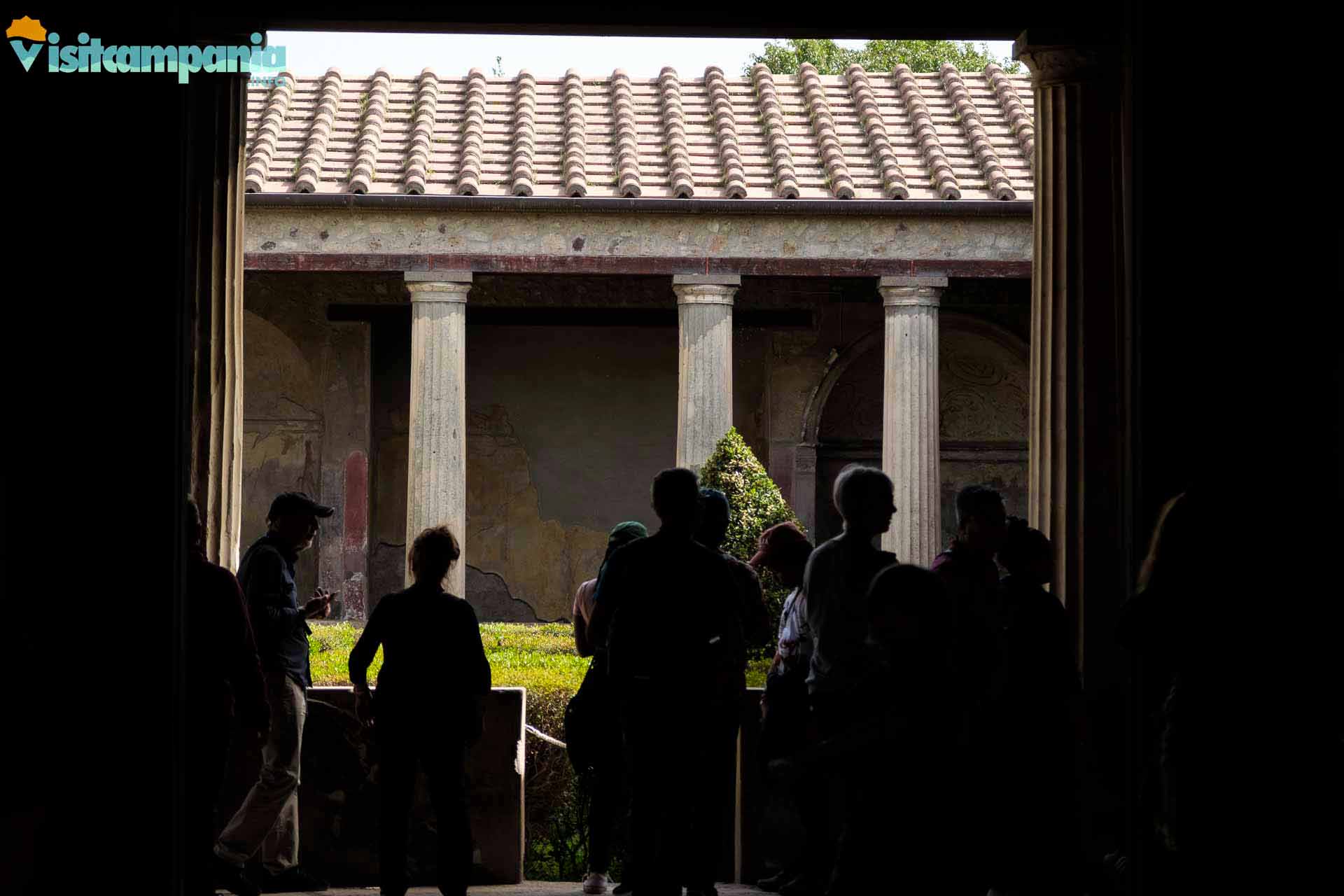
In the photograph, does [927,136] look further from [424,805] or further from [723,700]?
[723,700]

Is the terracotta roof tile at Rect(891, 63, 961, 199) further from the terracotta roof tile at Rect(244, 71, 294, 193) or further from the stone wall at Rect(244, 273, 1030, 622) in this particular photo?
the terracotta roof tile at Rect(244, 71, 294, 193)

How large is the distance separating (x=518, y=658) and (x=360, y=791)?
6.05 metres

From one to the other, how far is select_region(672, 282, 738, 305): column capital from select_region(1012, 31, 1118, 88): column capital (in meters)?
7.44

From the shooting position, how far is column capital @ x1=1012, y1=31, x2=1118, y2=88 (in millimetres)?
5801

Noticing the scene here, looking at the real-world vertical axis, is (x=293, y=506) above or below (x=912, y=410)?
below

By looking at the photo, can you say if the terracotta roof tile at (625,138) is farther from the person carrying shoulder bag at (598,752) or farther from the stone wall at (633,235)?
the person carrying shoulder bag at (598,752)

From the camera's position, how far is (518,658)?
38.9ft

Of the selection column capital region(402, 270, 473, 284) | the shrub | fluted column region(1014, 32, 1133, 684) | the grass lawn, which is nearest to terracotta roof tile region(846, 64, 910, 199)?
the shrub

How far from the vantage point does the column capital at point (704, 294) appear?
A: 1336 cm

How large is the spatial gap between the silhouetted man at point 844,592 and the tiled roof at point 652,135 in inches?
353

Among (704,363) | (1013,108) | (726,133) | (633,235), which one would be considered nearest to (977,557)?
(704,363)

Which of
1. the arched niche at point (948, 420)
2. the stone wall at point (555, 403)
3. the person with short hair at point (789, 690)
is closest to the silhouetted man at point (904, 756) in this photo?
the person with short hair at point (789, 690)

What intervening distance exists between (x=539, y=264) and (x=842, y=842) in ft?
33.6

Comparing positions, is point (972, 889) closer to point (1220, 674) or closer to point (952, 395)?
point (1220, 674)
